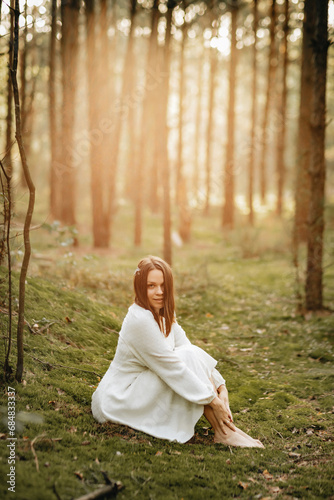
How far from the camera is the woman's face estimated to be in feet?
12.3

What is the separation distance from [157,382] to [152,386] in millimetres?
52

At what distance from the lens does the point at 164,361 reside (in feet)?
11.7

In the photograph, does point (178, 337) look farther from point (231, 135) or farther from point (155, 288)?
point (231, 135)

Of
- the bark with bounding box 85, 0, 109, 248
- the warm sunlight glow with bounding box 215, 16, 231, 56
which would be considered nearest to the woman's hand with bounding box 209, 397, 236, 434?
the bark with bounding box 85, 0, 109, 248

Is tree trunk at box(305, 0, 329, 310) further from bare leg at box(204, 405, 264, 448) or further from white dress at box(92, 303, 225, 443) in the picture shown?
white dress at box(92, 303, 225, 443)

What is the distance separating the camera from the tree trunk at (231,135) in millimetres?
16672

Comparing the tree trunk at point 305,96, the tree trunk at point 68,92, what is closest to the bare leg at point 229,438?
the tree trunk at point 305,96

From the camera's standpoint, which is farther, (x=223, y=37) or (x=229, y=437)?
(x=223, y=37)

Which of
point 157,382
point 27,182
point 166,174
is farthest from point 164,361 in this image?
point 166,174

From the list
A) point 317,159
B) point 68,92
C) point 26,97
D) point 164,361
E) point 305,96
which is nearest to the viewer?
point 164,361

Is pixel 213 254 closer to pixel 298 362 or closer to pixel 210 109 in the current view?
pixel 298 362

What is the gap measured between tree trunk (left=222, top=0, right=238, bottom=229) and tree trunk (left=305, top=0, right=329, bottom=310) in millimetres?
10102

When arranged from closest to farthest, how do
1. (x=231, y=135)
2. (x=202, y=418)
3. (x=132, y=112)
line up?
(x=202, y=418), (x=231, y=135), (x=132, y=112)

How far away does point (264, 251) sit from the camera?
13992 mm
